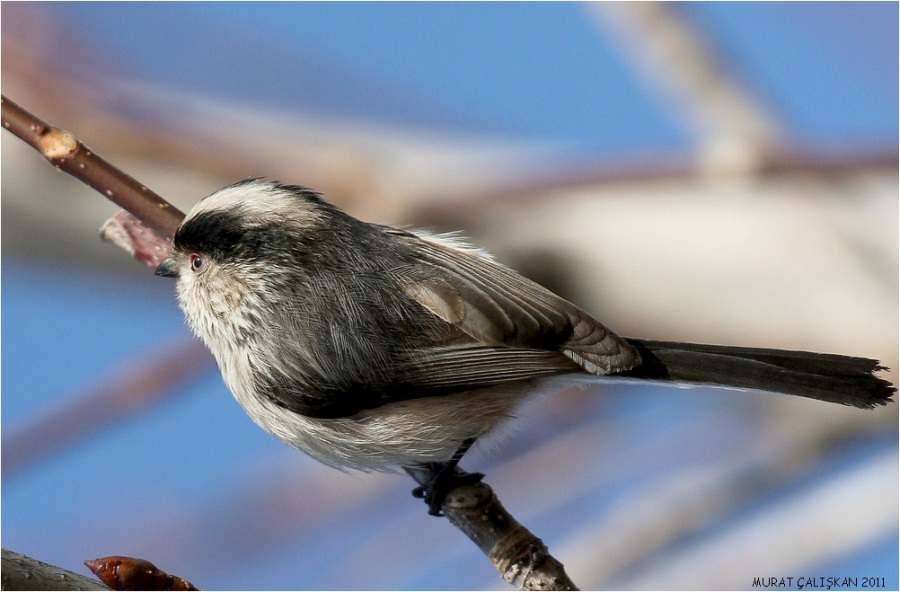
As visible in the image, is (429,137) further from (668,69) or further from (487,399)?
(487,399)

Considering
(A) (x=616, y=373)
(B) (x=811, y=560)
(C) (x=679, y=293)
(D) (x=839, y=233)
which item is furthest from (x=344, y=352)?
(D) (x=839, y=233)

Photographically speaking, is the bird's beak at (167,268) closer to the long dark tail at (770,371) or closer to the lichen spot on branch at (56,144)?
the lichen spot on branch at (56,144)

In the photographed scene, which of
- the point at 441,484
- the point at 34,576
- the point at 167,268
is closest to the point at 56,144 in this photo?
the point at 167,268

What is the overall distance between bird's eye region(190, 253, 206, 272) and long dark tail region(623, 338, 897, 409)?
32.9 inches

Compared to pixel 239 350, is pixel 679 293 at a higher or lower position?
higher

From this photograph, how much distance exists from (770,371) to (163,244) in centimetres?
124

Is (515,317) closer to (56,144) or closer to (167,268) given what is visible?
(167,268)

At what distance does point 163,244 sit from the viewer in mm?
1886

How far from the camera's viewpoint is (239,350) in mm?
1681

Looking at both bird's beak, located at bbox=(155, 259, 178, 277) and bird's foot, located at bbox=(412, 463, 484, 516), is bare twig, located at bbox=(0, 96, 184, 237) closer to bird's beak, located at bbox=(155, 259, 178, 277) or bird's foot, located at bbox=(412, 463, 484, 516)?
bird's beak, located at bbox=(155, 259, 178, 277)

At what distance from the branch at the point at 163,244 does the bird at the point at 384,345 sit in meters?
0.08

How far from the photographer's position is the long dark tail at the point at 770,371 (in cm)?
147

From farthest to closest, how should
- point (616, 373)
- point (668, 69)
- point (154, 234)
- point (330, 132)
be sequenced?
1. point (330, 132)
2. point (668, 69)
3. point (154, 234)
4. point (616, 373)

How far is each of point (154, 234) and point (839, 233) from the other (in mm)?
1683
